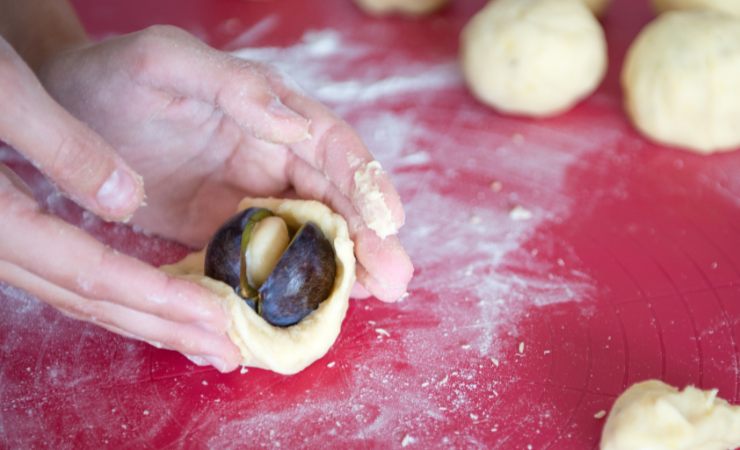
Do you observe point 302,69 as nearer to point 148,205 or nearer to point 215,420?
point 148,205

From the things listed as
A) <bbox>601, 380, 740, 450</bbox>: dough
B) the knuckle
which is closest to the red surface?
<bbox>601, 380, 740, 450</bbox>: dough

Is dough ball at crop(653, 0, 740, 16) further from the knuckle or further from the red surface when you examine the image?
the knuckle

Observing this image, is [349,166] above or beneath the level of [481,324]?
above

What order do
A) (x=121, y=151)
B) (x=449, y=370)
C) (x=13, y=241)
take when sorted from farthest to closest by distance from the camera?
(x=121, y=151) → (x=449, y=370) → (x=13, y=241)

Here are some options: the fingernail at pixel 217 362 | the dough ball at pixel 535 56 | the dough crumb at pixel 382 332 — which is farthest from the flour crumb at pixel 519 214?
the fingernail at pixel 217 362

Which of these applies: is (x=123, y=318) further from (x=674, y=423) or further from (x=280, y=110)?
(x=674, y=423)

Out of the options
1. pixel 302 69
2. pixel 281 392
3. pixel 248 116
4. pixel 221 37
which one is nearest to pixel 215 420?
pixel 281 392

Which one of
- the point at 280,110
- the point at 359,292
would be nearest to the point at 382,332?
the point at 359,292
